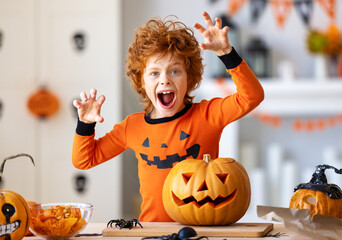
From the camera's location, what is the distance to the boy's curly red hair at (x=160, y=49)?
1.34 m

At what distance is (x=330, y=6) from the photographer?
362 cm

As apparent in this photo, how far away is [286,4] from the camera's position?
3.61 m

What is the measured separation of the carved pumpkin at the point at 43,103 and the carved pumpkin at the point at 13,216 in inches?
95.0

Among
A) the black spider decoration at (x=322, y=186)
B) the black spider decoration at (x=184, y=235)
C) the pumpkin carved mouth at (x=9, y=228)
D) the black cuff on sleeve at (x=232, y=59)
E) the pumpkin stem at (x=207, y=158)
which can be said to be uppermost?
the black cuff on sleeve at (x=232, y=59)

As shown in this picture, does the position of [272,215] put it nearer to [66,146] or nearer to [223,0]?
[66,146]

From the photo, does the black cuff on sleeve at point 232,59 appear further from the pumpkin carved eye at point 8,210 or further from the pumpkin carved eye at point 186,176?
the pumpkin carved eye at point 8,210

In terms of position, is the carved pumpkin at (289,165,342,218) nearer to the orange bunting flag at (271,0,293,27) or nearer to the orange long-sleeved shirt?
the orange long-sleeved shirt

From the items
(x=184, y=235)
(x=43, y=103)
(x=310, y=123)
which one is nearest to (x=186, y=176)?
(x=184, y=235)

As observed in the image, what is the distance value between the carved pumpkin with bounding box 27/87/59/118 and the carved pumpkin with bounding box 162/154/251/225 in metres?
2.34

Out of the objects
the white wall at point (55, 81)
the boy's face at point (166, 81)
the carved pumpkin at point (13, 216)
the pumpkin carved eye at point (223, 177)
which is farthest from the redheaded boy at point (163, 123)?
the white wall at point (55, 81)

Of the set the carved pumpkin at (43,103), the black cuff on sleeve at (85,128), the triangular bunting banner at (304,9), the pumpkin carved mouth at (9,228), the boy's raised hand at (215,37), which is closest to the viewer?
the pumpkin carved mouth at (9,228)

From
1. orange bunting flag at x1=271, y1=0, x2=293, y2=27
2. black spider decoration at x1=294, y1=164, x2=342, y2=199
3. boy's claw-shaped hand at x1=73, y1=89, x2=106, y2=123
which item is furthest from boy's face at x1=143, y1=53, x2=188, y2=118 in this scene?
orange bunting flag at x1=271, y1=0, x2=293, y2=27

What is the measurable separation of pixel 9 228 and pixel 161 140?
0.53 metres

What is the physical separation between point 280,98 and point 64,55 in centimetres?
150
